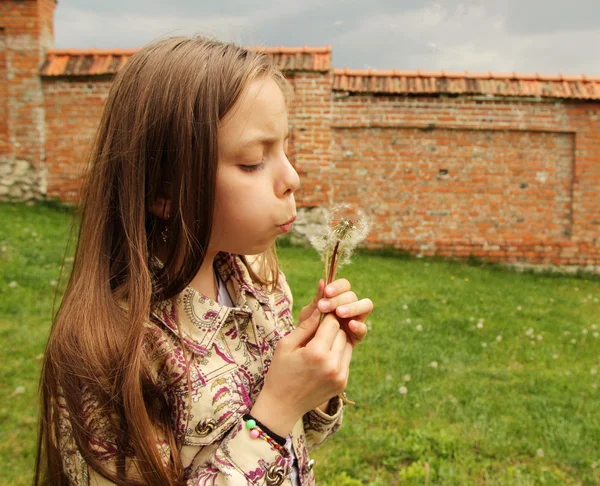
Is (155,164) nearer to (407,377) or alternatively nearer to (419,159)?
(407,377)

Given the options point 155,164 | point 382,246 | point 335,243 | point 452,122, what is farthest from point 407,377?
point 452,122

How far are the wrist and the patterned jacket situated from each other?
31mm

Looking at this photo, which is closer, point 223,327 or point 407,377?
point 223,327

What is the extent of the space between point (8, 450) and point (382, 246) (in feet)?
21.2

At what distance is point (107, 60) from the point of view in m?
8.74

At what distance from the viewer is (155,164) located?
107cm

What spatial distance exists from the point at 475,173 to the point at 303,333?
312 inches

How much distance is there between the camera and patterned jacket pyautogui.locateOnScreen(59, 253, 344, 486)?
1012 millimetres

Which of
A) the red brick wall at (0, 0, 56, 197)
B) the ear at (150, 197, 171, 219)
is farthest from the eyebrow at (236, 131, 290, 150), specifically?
the red brick wall at (0, 0, 56, 197)

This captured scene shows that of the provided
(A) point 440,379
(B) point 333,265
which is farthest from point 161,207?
(A) point 440,379

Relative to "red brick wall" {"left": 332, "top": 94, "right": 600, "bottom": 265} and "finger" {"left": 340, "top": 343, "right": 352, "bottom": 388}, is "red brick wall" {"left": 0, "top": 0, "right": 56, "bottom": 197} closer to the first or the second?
"red brick wall" {"left": 332, "top": 94, "right": 600, "bottom": 265}

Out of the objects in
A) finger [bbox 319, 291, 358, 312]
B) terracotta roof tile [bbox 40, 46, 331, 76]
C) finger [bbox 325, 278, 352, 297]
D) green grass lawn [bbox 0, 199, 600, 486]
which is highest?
terracotta roof tile [bbox 40, 46, 331, 76]

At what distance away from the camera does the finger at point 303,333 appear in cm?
107

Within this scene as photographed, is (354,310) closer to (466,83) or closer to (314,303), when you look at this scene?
(314,303)
